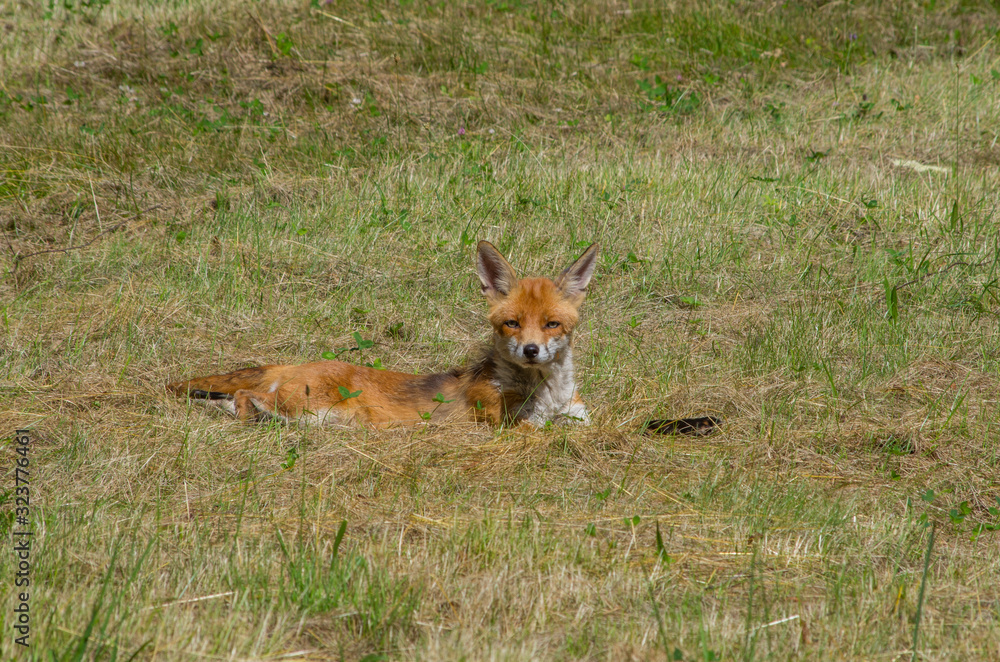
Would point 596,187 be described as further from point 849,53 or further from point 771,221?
point 849,53

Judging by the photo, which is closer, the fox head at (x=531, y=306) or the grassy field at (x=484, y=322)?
the grassy field at (x=484, y=322)

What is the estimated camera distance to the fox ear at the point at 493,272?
5.50m

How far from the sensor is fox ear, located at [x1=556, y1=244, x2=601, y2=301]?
17.9 feet

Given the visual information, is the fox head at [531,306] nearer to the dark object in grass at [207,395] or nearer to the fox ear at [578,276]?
the fox ear at [578,276]

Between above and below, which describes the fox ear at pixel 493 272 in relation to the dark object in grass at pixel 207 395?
above

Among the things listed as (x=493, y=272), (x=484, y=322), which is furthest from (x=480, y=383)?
(x=484, y=322)

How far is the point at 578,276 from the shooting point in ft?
18.4

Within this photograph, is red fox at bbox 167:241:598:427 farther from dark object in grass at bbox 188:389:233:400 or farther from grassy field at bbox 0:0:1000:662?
grassy field at bbox 0:0:1000:662

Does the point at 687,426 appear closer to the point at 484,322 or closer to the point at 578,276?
the point at 578,276

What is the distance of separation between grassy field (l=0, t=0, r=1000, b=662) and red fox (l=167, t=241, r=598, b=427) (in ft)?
0.75

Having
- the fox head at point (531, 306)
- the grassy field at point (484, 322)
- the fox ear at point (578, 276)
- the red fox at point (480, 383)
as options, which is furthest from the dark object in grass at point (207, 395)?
the fox ear at point (578, 276)

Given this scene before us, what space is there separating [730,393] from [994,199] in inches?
157

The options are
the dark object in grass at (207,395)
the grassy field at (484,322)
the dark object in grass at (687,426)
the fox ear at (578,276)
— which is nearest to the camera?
the grassy field at (484,322)

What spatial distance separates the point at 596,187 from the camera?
8.08 meters
